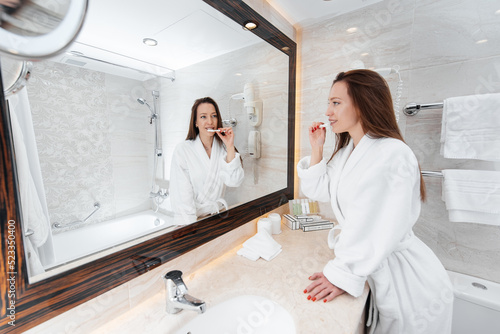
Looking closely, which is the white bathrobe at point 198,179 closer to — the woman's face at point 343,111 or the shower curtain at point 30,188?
the shower curtain at point 30,188

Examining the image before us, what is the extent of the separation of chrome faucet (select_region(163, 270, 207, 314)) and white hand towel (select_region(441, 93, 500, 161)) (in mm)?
1210

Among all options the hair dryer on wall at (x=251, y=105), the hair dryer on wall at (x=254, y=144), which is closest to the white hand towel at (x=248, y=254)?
the hair dryer on wall at (x=254, y=144)

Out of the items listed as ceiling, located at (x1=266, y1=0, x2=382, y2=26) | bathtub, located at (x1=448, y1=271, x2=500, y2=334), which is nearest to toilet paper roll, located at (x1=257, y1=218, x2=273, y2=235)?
bathtub, located at (x1=448, y1=271, x2=500, y2=334)

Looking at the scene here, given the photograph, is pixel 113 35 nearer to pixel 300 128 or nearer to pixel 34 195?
pixel 34 195

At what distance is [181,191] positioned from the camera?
30.9 inches

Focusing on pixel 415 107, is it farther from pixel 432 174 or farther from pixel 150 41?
pixel 150 41

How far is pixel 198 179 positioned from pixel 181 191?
0.10 metres

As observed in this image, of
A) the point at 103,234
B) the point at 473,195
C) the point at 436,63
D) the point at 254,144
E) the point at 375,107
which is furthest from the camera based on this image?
the point at 254,144

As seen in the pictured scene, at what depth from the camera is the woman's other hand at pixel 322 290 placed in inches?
28.5

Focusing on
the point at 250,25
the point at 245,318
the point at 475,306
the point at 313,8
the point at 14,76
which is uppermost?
the point at 313,8

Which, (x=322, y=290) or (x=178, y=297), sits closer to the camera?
(x=178, y=297)

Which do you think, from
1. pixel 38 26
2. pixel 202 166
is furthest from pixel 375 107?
pixel 38 26

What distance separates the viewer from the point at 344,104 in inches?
35.3

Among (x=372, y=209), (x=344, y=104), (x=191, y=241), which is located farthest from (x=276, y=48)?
(x=191, y=241)
